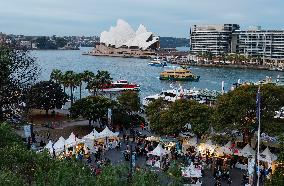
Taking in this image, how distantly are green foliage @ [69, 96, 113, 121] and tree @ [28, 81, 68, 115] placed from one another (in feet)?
16.3

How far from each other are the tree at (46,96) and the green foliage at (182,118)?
44.0 feet

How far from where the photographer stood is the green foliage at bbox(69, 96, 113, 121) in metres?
35.2

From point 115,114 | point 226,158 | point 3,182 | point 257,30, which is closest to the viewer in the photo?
point 3,182

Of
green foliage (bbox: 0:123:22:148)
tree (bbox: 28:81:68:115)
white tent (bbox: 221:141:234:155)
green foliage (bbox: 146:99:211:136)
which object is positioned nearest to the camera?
green foliage (bbox: 0:123:22:148)

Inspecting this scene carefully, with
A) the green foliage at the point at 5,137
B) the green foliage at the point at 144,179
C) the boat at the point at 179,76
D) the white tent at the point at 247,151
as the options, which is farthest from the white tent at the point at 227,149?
the boat at the point at 179,76

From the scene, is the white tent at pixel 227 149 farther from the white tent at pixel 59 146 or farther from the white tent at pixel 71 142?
the white tent at pixel 59 146

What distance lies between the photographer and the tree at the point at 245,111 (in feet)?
86.6

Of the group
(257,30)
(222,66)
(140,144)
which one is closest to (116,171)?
(140,144)

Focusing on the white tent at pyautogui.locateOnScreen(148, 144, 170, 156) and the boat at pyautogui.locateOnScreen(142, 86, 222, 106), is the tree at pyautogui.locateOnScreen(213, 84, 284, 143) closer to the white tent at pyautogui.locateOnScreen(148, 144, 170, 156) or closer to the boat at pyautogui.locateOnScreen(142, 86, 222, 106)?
the white tent at pyautogui.locateOnScreen(148, 144, 170, 156)

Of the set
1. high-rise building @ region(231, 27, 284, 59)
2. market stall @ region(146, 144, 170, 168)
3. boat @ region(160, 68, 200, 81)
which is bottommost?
boat @ region(160, 68, 200, 81)

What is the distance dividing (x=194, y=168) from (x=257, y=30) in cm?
14404

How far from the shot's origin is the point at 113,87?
77.9 meters

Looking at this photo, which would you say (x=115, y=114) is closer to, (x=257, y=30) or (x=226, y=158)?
(x=226, y=158)

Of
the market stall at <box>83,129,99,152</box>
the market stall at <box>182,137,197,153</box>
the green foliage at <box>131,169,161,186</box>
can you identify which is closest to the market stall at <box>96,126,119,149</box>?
the market stall at <box>83,129,99,152</box>
